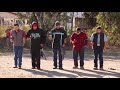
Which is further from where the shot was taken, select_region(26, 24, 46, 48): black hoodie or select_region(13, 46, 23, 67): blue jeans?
select_region(13, 46, 23, 67): blue jeans

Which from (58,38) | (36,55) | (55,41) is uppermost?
(58,38)

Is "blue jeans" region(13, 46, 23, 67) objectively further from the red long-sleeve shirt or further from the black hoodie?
the red long-sleeve shirt

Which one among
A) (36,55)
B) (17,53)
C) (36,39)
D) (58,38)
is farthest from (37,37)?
(17,53)

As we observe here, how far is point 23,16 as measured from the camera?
1060 inches

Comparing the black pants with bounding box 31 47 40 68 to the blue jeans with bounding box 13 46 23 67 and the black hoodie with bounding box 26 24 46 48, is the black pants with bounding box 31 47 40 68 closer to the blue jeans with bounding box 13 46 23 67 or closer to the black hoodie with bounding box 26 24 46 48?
the black hoodie with bounding box 26 24 46 48

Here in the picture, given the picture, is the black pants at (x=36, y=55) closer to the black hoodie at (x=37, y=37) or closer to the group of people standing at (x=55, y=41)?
the group of people standing at (x=55, y=41)

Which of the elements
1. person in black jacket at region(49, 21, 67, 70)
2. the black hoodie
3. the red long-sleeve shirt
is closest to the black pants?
the black hoodie

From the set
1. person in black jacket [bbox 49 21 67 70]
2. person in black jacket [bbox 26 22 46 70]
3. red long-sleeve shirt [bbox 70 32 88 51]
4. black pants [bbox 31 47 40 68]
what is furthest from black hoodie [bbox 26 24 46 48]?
red long-sleeve shirt [bbox 70 32 88 51]

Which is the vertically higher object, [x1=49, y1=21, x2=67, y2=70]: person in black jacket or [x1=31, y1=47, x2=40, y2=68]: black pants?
[x1=49, y1=21, x2=67, y2=70]: person in black jacket

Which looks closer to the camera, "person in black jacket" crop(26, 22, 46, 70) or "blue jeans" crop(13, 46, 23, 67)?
"person in black jacket" crop(26, 22, 46, 70)

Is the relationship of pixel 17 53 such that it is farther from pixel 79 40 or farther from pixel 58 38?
pixel 79 40
